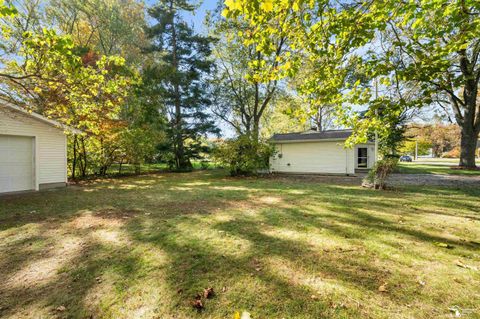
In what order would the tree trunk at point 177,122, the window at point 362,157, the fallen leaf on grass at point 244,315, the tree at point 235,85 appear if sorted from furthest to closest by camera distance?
1. the tree at point 235,85
2. the window at point 362,157
3. the tree trunk at point 177,122
4. the fallen leaf on grass at point 244,315

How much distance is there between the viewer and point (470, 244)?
342 cm

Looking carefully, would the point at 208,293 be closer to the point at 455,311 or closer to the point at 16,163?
the point at 455,311

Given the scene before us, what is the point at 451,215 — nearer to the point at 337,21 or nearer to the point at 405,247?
the point at 405,247

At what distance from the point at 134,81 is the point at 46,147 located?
5.79m

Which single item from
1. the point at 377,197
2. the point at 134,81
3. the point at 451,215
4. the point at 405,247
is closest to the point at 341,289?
the point at 405,247

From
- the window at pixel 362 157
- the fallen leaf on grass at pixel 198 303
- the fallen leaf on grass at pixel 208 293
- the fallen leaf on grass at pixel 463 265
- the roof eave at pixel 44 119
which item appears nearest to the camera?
the fallen leaf on grass at pixel 198 303

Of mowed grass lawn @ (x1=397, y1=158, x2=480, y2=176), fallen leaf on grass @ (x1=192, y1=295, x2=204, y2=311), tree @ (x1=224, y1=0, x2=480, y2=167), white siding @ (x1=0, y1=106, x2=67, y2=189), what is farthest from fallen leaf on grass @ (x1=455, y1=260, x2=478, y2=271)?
mowed grass lawn @ (x1=397, y1=158, x2=480, y2=176)

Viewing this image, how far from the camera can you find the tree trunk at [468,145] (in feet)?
54.4

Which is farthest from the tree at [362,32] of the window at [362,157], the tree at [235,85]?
the window at [362,157]

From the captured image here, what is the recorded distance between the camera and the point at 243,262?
9.61 ft

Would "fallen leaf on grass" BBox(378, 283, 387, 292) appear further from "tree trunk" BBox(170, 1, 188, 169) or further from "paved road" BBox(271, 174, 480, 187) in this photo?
"tree trunk" BBox(170, 1, 188, 169)

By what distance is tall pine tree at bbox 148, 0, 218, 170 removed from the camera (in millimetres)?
17234

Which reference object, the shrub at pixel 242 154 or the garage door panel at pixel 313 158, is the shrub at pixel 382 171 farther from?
the shrub at pixel 242 154

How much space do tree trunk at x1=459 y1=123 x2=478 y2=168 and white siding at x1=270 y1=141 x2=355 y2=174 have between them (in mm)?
10093
